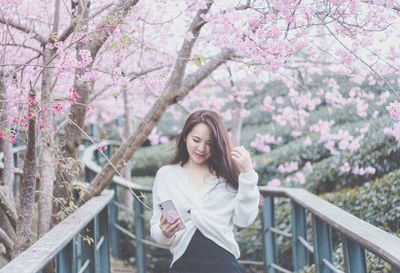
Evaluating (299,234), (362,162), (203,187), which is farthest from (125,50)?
(362,162)

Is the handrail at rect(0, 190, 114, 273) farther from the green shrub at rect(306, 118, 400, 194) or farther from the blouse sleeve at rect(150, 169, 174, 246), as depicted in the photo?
the green shrub at rect(306, 118, 400, 194)

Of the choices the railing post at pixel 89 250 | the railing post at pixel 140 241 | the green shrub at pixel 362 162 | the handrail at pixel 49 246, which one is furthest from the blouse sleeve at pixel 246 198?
the green shrub at pixel 362 162

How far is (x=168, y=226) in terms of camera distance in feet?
8.84

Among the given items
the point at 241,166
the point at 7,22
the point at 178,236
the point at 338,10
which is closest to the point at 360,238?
the point at 241,166

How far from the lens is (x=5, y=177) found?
4.36 meters

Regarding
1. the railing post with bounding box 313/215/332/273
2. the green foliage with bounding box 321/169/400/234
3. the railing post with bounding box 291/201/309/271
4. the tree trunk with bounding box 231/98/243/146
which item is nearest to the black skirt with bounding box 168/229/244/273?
the railing post with bounding box 313/215/332/273

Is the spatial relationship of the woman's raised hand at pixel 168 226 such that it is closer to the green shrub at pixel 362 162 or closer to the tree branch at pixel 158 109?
the tree branch at pixel 158 109

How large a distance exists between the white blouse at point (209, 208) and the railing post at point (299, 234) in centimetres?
166

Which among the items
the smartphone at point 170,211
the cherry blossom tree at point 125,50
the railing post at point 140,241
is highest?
the cherry blossom tree at point 125,50

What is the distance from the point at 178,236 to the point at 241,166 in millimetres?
439

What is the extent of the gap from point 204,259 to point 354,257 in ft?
2.24

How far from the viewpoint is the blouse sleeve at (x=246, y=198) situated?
2.74m

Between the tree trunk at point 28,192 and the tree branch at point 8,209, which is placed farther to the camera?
the tree branch at point 8,209

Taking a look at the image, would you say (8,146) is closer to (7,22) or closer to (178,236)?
(7,22)
